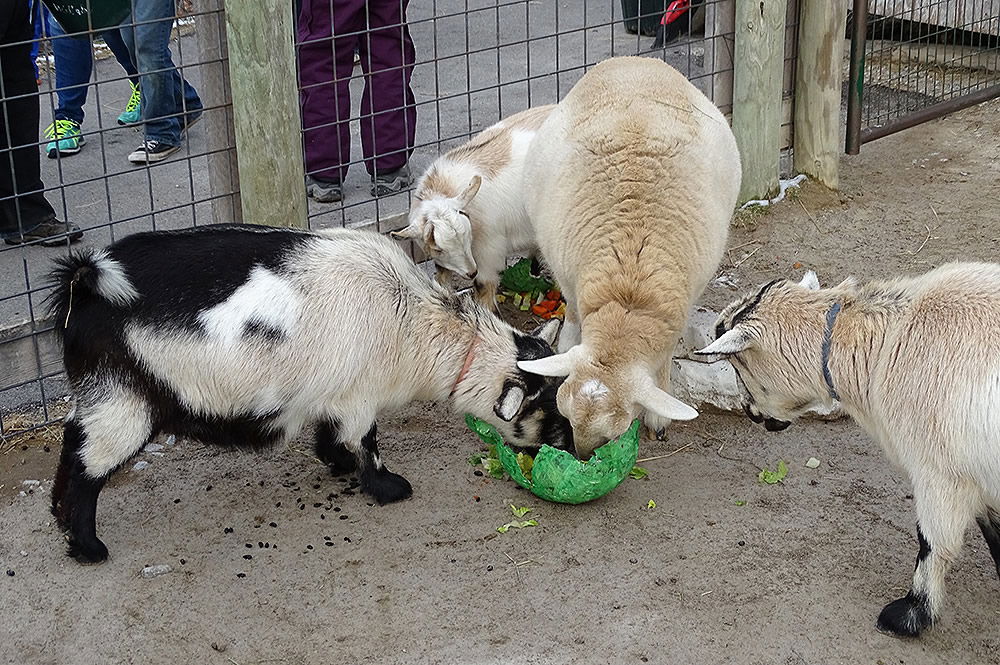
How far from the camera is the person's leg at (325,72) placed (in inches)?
269

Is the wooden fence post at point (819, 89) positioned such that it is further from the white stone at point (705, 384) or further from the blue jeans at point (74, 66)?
the blue jeans at point (74, 66)

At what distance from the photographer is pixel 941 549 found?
3.86 m

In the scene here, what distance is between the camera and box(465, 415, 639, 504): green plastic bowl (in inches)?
179

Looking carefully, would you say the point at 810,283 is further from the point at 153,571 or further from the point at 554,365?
the point at 153,571

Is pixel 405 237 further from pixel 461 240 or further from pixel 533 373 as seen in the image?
pixel 533 373

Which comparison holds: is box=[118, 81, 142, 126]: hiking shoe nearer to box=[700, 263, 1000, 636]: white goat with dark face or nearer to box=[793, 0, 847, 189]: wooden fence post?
box=[793, 0, 847, 189]: wooden fence post

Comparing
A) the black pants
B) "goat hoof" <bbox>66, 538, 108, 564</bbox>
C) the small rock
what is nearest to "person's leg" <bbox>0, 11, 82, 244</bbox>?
the black pants

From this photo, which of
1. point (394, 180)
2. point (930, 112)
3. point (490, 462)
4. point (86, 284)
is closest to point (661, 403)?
point (490, 462)

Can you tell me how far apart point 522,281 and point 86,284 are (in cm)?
297

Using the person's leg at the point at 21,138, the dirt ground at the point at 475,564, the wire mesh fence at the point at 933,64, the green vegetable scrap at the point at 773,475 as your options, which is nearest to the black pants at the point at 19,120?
the person's leg at the point at 21,138

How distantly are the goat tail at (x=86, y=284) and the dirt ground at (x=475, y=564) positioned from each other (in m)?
1.01

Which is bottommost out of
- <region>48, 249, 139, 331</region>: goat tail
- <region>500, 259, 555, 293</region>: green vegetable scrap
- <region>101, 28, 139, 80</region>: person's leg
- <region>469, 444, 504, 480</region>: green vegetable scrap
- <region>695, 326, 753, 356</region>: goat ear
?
<region>469, 444, 504, 480</region>: green vegetable scrap

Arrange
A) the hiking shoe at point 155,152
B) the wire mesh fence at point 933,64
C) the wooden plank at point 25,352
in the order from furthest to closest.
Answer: the wire mesh fence at point 933,64 → the hiking shoe at point 155,152 → the wooden plank at point 25,352

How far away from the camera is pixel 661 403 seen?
14.3 ft
